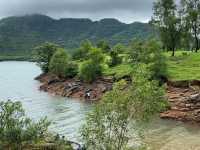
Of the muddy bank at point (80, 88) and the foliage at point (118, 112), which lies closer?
the foliage at point (118, 112)

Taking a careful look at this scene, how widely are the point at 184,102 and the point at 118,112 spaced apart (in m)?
53.0

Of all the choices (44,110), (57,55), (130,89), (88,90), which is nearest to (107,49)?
(57,55)

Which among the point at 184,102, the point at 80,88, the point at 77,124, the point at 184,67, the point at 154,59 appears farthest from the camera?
the point at 80,88

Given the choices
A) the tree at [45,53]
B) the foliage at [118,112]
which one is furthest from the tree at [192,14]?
the foliage at [118,112]

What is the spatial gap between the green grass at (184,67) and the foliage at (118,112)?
62.0m

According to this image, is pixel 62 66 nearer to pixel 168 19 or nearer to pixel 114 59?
pixel 114 59

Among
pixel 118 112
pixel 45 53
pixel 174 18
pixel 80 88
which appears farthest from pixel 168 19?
pixel 118 112

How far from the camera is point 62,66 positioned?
14625cm

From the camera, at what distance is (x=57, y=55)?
150500 mm

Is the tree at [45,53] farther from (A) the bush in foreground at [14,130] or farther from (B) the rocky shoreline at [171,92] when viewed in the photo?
(A) the bush in foreground at [14,130]

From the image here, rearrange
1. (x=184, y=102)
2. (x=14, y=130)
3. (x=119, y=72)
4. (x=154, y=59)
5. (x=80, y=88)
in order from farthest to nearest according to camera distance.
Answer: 1. (x=119, y=72)
2. (x=80, y=88)
3. (x=154, y=59)
4. (x=184, y=102)
5. (x=14, y=130)

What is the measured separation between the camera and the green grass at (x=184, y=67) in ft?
339

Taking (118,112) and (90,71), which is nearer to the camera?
(118,112)

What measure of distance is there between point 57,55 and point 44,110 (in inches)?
2215
